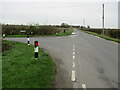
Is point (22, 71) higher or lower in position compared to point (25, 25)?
lower

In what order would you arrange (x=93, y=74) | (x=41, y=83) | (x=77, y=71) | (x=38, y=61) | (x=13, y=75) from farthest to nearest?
(x=38, y=61) < (x=77, y=71) < (x=93, y=74) < (x=13, y=75) < (x=41, y=83)

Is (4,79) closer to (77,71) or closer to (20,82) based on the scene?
(20,82)

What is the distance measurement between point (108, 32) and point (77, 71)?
33398 mm

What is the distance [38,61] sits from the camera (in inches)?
278

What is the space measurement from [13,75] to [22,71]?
1.53 ft

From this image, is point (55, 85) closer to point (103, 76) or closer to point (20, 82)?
point (20, 82)

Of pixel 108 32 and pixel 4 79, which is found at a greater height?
pixel 108 32

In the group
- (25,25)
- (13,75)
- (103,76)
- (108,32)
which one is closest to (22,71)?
(13,75)

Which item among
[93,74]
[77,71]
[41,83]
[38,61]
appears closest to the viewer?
[41,83]

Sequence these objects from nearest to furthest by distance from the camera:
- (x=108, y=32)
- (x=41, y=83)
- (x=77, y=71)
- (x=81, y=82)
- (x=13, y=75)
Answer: (x=41, y=83)
(x=81, y=82)
(x=13, y=75)
(x=77, y=71)
(x=108, y=32)

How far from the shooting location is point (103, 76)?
5297 mm

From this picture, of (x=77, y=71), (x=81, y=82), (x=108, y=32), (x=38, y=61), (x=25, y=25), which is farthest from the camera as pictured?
(x=108, y=32)

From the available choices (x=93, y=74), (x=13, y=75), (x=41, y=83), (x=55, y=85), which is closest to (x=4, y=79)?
(x=13, y=75)

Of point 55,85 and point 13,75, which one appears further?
point 13,75
